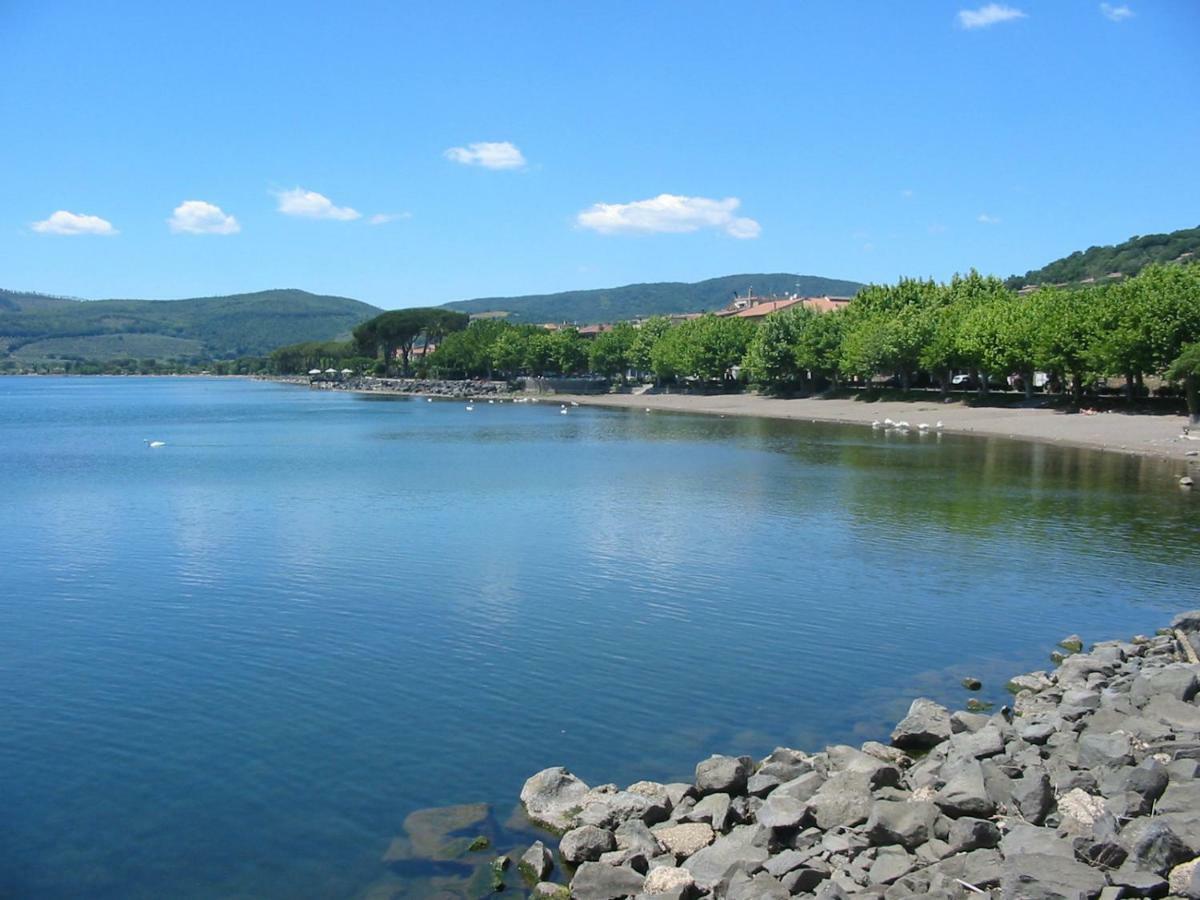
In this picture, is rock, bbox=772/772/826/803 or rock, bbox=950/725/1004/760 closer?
rock, bbox=772/772/826/803

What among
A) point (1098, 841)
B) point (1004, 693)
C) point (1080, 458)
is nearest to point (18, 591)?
point (1004, 693)

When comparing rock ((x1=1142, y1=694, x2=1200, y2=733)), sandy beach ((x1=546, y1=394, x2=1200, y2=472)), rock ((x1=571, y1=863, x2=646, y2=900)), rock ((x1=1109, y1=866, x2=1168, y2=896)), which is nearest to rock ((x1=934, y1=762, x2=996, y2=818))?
rock ((x1=1109, y1=866, x2=1168, y2=896))

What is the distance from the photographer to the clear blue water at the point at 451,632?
14000 mm

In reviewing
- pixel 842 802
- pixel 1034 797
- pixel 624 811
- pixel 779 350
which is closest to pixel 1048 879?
pixel 1034 797

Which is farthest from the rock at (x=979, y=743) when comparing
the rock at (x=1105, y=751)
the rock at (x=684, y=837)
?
the rock at (x=684, y=837)

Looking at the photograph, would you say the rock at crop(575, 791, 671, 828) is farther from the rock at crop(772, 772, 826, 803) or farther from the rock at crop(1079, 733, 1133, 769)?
the rock at crop(1079, 733, 1133, 769)

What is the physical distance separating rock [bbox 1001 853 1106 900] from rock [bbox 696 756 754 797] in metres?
3.80

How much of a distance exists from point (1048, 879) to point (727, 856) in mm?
3317

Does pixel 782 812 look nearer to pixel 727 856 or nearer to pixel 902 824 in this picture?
pixel 727 856

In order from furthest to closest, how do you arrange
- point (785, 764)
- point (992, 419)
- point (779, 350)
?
point (779, 350) < point (992, 419) < point (785, 764)

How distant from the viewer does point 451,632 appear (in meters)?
21.6

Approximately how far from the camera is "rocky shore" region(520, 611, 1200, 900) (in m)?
10.4

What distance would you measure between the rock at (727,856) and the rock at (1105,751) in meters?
4.25

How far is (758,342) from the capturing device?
109 meters
